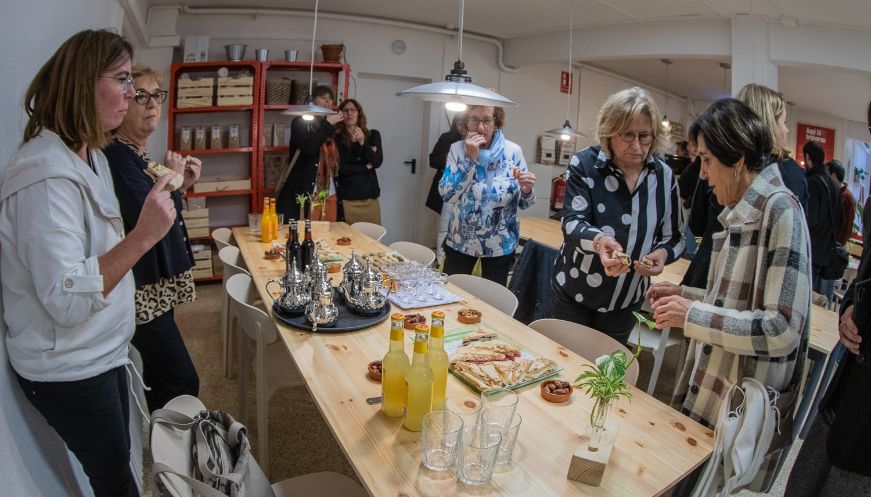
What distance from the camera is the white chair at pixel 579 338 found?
1.90 metres

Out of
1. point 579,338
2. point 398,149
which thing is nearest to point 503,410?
point 579,338

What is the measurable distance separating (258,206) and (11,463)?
4.24 m

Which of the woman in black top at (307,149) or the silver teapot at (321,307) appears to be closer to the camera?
the silver teapot at (321,307)

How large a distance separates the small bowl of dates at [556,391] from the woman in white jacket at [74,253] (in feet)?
3.85

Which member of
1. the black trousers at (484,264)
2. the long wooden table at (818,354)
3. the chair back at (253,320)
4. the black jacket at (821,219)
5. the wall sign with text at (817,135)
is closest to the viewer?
the chair back at (253,320)

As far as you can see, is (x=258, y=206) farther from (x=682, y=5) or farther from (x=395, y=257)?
(x=682, y=5)

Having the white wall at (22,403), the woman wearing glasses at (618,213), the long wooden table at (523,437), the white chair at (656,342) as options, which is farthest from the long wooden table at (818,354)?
the white wall at (22,403)

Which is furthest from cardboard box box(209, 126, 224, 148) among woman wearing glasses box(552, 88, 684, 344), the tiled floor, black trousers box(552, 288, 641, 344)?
black trousers box(552, 288, 641, 344)

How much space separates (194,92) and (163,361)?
12.0ft

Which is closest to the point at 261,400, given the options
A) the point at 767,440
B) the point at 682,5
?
the point at 767,440

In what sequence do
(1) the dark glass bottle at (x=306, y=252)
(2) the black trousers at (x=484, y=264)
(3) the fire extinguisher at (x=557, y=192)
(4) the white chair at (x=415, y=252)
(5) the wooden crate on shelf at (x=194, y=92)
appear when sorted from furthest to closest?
1. (3) the fire extinguisher at (x=557, y=192)
2. (5) the wooden crate on shelf at (x=194, y=92)
3. (4) the white chair at (x=415, y=252)
4. (2) the black trousers at (x=484, y=264)
5. (1) the dark glass bottle at (x=306, y=252)

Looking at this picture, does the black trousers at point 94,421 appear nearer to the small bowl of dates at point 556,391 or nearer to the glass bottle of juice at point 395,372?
the glass bottle of juice at point 395,372

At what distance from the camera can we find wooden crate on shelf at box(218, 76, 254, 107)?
4.96 m

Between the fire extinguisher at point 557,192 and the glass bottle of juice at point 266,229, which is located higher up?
the fire extinguisher at point 557,192
